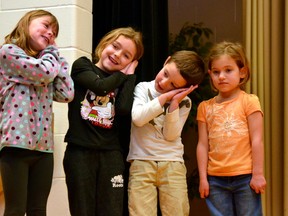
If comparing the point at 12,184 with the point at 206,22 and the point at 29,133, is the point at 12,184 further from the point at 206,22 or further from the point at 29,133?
the point at 206,22

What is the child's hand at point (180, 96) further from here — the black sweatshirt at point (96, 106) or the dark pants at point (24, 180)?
the dark pants at point (24, 180)

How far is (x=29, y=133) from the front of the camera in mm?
1528

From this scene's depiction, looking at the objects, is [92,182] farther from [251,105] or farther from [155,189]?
[251,105]

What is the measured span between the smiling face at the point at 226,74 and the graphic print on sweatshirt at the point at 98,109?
47 centimetres

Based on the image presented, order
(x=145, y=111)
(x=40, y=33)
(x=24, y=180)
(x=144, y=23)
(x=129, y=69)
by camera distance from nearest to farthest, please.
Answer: (x=24, y=180) < (x=40, y=33) < (x=145, y=111) < (x=129, y=69) < (x=144, y=23)

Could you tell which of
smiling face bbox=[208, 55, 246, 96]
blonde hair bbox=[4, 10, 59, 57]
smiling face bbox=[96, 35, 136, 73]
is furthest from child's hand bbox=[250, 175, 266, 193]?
blonde hair bbox=[4, 10, 59, 57]

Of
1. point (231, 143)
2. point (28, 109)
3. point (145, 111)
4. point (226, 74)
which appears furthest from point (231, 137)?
point (28, 109)

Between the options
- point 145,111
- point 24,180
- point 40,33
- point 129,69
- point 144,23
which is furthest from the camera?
point 144,23

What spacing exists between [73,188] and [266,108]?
100cm

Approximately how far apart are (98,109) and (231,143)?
0.57 metres

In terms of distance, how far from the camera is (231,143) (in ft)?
5.76

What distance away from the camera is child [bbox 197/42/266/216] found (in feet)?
5.66

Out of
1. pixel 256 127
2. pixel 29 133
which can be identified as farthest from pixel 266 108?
pixel 29 133

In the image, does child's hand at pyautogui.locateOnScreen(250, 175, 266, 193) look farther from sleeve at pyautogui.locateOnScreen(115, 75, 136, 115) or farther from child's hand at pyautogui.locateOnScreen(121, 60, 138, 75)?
child's hand at pyautogui.locateOnScreen(121, 60, 138, 75)
